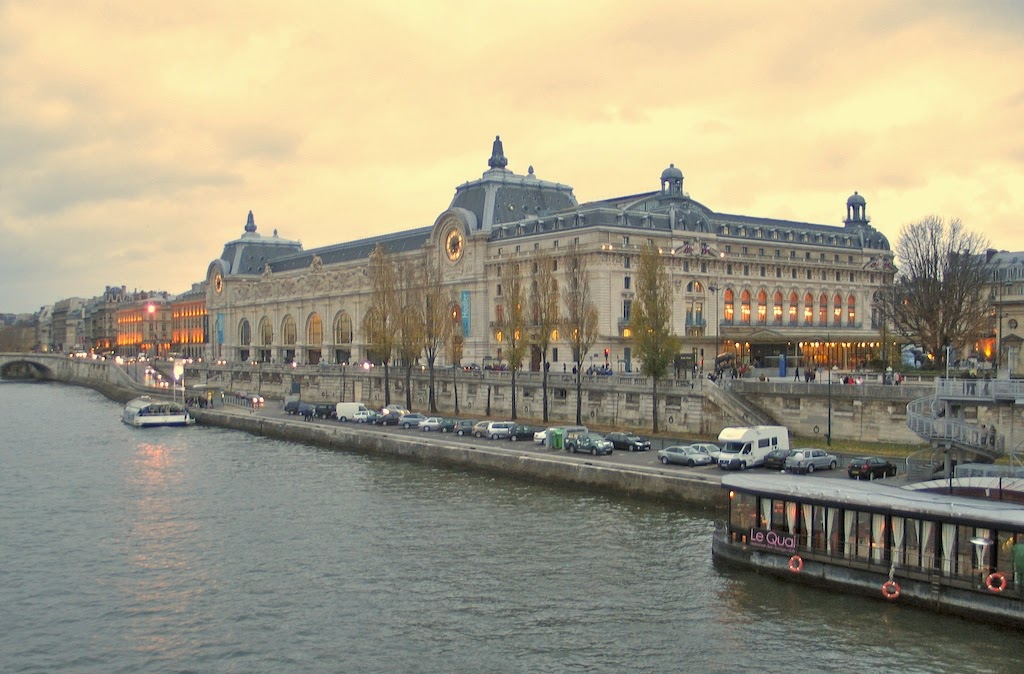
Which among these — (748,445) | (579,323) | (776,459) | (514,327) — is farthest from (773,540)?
(514,327)

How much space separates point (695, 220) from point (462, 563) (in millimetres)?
73998

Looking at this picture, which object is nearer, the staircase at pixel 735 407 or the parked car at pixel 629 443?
the parked car at pixel 629 443

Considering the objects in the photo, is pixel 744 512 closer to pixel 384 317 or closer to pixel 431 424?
pixel 431 424

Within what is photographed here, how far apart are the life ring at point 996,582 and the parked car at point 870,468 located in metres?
17.3

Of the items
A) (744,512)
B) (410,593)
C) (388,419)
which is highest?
(388,419)

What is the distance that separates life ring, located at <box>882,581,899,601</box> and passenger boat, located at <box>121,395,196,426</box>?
7836 centimetres

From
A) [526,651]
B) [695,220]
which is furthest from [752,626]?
[695,220]

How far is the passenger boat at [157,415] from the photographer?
96938mm

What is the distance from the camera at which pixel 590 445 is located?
195ft

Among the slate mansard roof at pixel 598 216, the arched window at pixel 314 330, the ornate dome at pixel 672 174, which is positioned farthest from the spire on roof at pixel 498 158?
the arched window at pixel 314 330

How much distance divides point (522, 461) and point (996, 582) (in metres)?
30.4

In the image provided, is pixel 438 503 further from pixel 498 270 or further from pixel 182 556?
pixel 498 270

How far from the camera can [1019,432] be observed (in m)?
51.8

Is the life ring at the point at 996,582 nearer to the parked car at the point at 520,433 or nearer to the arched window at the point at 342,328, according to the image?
the parked car at the point at 520,433
